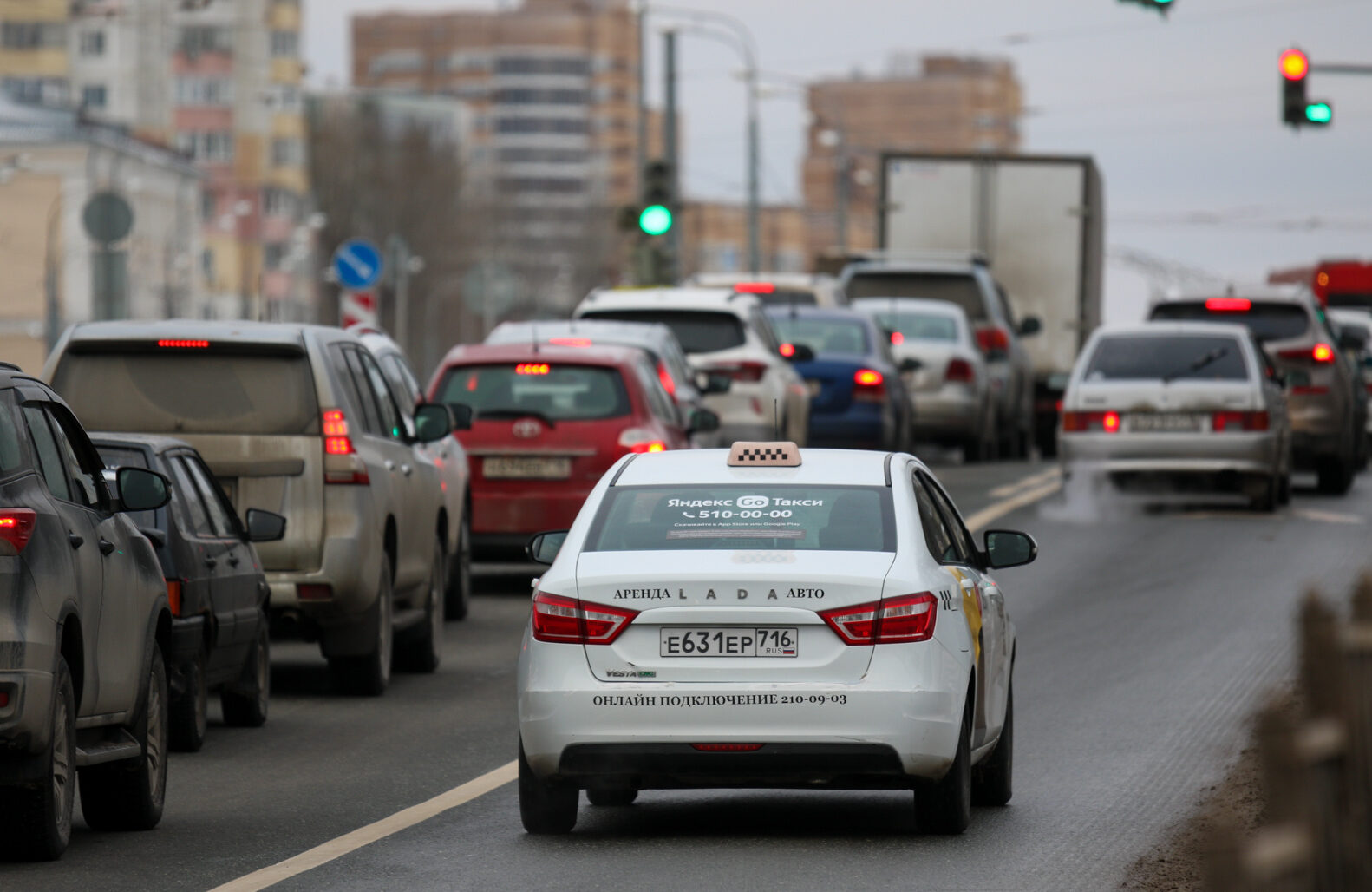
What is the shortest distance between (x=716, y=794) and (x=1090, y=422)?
47.4ft

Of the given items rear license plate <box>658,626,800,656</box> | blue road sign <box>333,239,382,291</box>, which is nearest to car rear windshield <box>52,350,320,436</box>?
rear license plate <box>658,626,800,656</box>

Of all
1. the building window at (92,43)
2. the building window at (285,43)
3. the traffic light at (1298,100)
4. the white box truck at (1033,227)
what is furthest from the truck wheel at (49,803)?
the building window at (285,43)

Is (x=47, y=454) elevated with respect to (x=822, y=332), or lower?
elevated

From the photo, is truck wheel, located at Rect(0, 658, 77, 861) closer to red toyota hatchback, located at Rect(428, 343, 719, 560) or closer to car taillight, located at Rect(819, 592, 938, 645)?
car taillight, located at Rect(819, 592, 938, 645)

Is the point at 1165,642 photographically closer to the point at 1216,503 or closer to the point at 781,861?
the point at 781,861

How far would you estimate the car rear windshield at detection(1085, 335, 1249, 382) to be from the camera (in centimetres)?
2419

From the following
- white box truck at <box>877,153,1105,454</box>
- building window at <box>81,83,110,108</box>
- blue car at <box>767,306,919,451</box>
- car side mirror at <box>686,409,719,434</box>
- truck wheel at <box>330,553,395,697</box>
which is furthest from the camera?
building window at <box>81,83,110,108</box>

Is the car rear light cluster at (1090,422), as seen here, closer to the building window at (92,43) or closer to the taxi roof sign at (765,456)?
the taxi roof sign at (765,456)

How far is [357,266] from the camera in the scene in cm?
3062

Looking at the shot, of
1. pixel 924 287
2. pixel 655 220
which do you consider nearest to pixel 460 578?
pixel 655 220

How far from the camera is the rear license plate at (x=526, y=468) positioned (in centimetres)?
1798

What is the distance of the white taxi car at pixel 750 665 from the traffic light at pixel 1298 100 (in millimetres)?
28946

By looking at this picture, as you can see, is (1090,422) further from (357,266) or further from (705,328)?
(357,266)

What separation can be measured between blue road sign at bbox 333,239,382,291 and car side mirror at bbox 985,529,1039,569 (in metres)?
21.2
